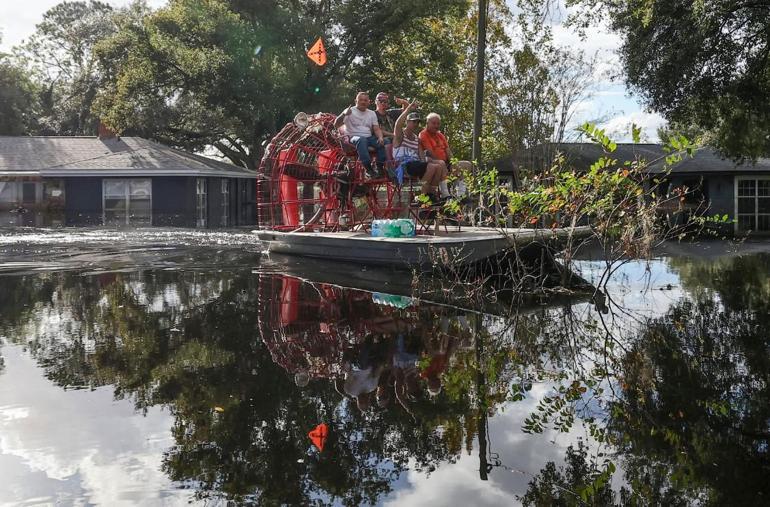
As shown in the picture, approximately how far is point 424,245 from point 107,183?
28683mm

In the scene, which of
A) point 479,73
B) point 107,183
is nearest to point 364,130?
point 479,73

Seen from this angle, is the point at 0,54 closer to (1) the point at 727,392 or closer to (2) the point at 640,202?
(2) the point at 640,202

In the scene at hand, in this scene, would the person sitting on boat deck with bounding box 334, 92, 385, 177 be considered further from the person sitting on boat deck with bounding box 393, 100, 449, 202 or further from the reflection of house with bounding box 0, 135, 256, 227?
the reflection of house with bounding box 0, 135, 256, 227

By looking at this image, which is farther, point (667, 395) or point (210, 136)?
point (210, 136)

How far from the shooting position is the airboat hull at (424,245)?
38.8ft

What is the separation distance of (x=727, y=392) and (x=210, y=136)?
43581mm

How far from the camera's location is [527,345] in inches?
298

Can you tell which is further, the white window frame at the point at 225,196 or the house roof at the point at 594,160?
the white window frame at the point at 225,196

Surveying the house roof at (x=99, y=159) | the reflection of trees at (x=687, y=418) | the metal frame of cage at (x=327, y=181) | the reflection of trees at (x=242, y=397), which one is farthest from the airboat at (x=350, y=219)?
the house roof at (x=99, y=159)

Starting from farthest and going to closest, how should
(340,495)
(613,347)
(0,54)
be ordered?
(0,54), (613,347), (340,495)

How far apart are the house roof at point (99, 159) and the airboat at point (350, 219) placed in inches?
720

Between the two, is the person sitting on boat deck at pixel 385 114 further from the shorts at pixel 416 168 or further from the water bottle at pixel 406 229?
the water bottle at pixel 406 229

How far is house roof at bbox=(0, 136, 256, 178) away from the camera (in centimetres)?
3703

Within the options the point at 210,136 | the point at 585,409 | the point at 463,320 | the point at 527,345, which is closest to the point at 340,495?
the point at 585,409
